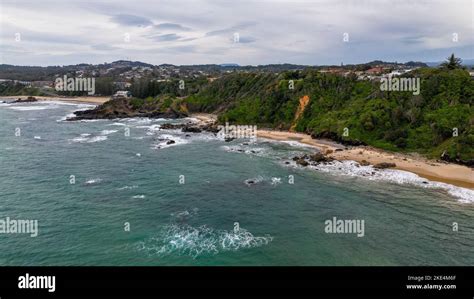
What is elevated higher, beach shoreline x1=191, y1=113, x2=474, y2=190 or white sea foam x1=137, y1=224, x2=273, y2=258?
beach shoreline x1=191, y1=113, x2=474, y2=190

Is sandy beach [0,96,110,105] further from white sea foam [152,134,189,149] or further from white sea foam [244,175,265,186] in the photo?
white sea foam [244,175,265,186]

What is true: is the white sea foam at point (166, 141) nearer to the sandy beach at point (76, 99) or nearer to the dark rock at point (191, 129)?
the dark rock at point (191, 129)

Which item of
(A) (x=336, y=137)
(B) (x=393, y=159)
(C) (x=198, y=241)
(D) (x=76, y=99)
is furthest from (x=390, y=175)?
(D) (x=76, y=99)

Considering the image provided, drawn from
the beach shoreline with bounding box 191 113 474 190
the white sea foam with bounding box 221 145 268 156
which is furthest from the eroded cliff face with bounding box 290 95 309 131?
the white sea foam with bounding box 221 145 268 156

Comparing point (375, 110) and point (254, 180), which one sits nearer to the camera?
point (254, 180)

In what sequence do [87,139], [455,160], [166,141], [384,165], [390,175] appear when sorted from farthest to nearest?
[87,139] → [166,141] → [455,160] → [384,165] → [390,175]

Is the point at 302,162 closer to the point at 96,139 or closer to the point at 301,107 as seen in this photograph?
the point at 301,107

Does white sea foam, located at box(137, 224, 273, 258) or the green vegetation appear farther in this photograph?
the green vegetation

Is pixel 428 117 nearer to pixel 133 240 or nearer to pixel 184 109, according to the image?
pixel 133 240
